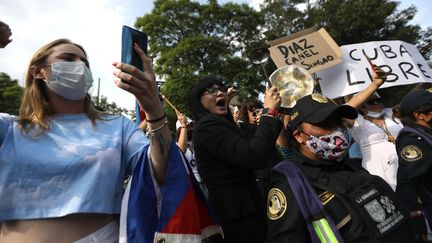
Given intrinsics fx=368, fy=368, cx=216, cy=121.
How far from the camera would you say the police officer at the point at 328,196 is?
174cm

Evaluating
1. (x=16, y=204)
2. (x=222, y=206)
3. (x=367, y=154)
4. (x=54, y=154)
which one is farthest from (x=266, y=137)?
(x=367, y=154)

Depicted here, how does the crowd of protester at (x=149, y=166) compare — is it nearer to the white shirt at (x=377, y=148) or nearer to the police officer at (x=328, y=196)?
the police officer at (x=328, y=196)

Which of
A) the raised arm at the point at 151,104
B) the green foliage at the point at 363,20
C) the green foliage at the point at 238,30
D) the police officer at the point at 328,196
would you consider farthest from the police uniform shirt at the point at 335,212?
the green foliage at the point at 363,20

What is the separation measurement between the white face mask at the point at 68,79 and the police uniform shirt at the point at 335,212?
43.7 inches

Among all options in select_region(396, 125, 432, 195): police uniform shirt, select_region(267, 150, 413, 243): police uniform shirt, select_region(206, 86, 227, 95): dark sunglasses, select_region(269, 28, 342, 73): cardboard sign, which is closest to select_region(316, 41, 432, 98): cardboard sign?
select_region(269, 28, 342, 73): cardboard sign

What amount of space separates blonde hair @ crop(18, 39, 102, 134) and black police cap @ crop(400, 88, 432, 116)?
2511mm

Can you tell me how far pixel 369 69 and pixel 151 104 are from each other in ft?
12.2

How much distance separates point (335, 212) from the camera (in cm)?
179

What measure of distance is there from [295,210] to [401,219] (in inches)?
21.6

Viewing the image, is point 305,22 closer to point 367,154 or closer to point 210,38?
point 210,38

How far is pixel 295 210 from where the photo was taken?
5.82 ft

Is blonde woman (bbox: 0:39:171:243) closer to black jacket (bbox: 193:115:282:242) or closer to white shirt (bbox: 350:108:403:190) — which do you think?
black jacket (bbox: 193:115:282:242)

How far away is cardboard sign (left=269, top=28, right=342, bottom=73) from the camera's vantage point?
4.49m

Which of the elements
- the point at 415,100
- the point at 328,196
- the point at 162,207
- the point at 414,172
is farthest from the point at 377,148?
the point at 162,207
